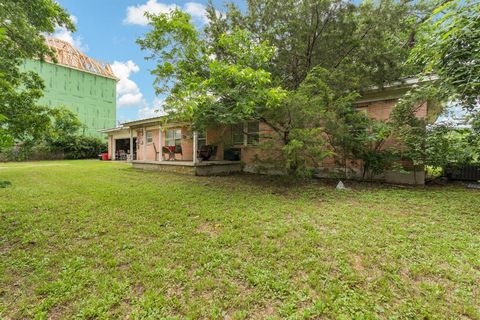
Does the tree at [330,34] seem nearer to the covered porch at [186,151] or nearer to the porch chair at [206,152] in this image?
the covered porch at [186,151]

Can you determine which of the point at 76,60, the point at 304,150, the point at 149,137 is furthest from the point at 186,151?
the point at 76,60

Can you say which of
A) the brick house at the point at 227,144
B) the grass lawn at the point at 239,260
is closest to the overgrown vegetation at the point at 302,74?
the brick house at the point at 227,144

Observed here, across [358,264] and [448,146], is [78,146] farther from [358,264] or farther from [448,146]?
[448,146]

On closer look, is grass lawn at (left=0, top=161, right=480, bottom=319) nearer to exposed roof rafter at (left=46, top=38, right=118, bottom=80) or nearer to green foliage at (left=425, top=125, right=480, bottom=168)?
green foliage at (left=425, top=125, right=480, bottom=168)

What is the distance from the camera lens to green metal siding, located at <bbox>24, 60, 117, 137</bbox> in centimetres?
2127

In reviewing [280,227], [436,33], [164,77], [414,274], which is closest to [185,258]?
[280,227]

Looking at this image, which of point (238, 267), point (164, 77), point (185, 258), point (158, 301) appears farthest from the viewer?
point (164, 77)

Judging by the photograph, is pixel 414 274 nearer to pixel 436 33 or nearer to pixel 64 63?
pixel 436 33

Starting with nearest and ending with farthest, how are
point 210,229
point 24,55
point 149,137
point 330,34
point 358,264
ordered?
point 358,264, point 210,229, point 24,55, point 330,34, point 149,137

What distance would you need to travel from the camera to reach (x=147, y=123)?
12977 mm

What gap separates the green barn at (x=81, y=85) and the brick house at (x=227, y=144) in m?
12.4

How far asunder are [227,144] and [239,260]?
6.83 meters

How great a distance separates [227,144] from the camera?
30.9ft

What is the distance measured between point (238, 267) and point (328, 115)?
4929mm
